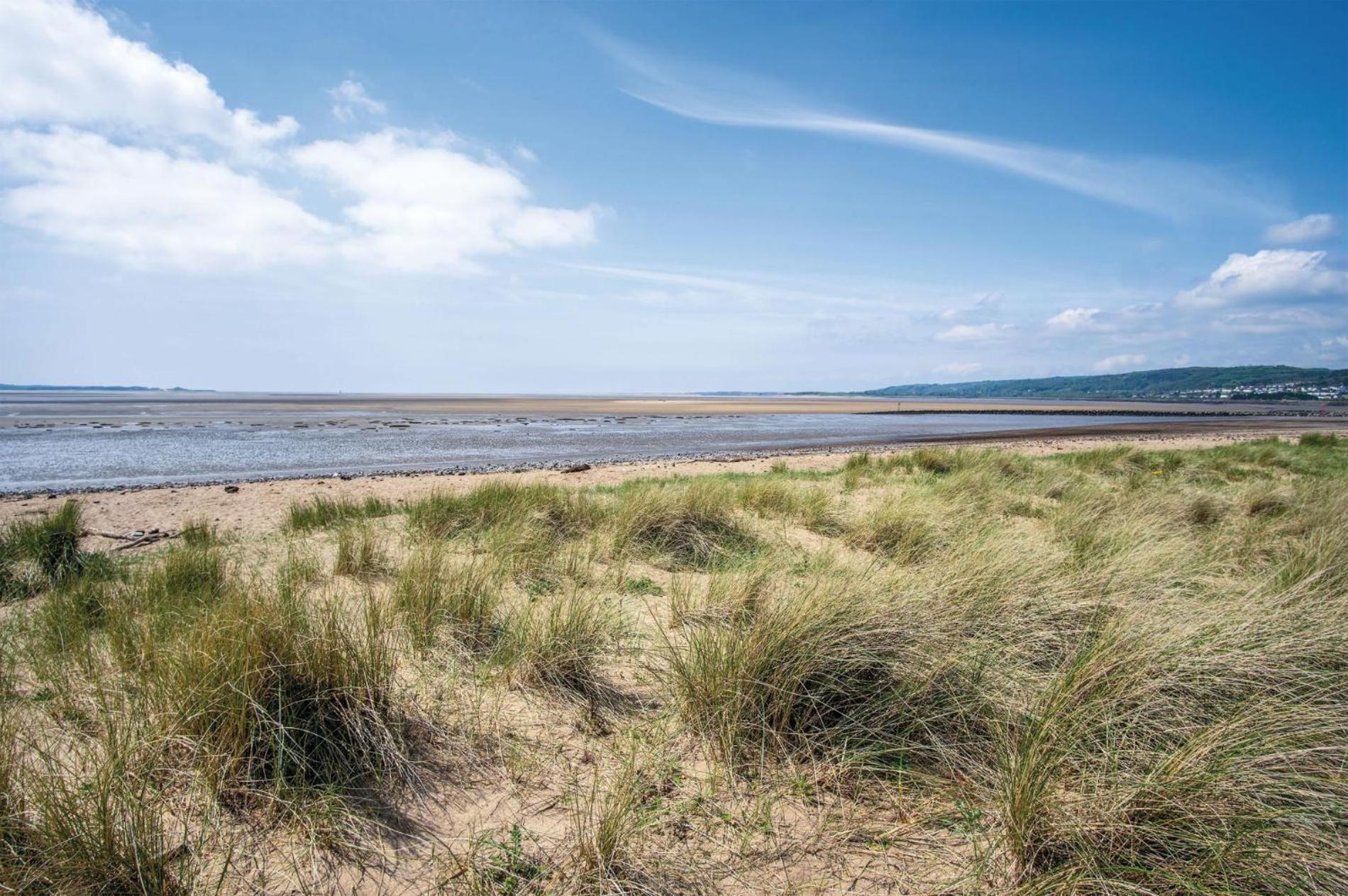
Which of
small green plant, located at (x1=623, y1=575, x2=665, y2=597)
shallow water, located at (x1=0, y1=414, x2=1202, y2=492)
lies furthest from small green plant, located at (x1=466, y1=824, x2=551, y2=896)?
shallow water, located at (x1=0, y1=414, x2=1202, y2=492)

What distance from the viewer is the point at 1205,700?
2.89m

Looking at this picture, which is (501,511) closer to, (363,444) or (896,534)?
(896,534)

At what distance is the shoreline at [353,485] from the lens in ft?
33.5

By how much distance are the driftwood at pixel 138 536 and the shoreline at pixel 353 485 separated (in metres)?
0.41

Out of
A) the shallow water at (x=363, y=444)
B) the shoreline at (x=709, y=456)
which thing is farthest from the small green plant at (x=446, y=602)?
the shallow water at (x=363, y=444)

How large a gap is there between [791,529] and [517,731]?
5546 millimetres

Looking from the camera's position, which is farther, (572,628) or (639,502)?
(639,502)

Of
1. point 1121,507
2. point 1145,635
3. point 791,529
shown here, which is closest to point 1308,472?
point 1121,507

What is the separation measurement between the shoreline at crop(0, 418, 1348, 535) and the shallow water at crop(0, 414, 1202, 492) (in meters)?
1.50

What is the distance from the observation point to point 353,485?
560 inches

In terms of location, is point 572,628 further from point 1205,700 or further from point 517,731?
point 1205,700

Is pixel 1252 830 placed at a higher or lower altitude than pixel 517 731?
higher

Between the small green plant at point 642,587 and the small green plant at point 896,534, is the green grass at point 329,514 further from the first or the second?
the small green plant at point 896,534

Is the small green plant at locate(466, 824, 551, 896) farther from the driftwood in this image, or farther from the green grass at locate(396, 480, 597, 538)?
the driftwood
